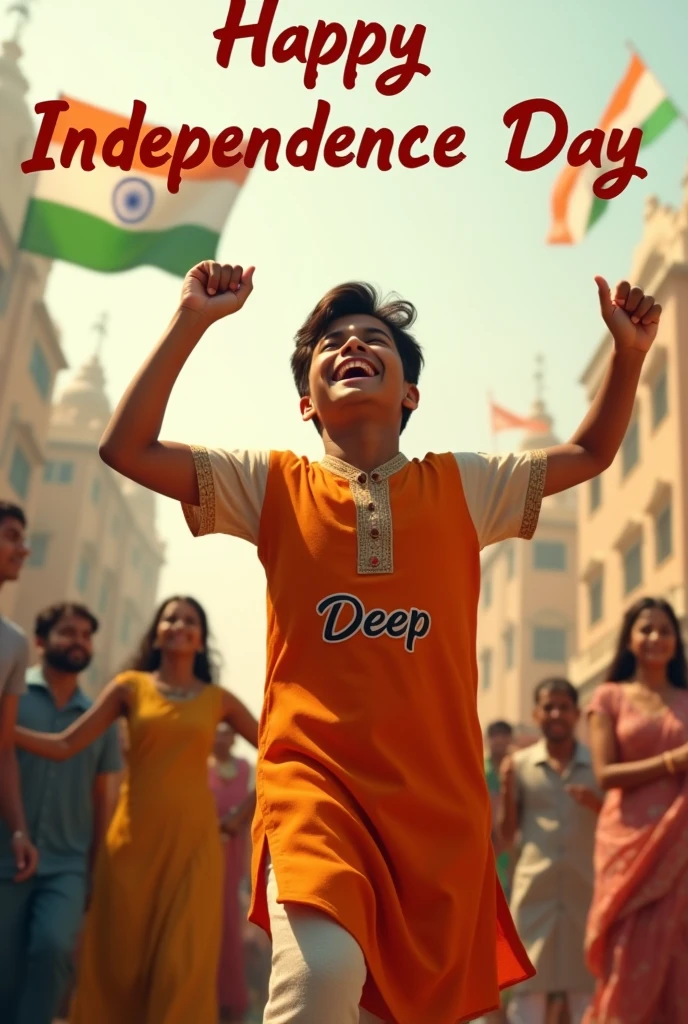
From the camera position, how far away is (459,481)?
8.91 feet

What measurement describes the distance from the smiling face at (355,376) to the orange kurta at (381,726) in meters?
0.16

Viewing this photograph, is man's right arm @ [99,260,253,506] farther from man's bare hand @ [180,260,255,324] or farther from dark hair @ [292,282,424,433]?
dark hair @ [292,282,424,433]

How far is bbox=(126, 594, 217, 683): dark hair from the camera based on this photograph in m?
5.36

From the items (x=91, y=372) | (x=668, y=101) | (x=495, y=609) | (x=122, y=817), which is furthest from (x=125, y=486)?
(x=122, y=817)

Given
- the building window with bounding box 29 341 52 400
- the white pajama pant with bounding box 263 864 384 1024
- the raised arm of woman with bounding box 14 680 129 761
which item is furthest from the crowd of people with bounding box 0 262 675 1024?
the building window with bounding box 29 341 52 400

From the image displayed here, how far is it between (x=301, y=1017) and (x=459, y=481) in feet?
4.09

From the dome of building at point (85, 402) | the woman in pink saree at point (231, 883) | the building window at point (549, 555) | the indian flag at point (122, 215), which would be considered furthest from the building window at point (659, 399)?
the dome of building at point (85, 402)

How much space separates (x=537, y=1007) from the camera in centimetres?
538

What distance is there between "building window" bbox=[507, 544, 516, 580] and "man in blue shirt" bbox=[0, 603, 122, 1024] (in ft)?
121

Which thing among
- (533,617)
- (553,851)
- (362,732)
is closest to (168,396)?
(362,732)

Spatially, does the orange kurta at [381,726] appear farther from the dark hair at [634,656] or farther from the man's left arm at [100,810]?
the man's left arm at [100,810]

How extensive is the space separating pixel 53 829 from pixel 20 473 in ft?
83.0

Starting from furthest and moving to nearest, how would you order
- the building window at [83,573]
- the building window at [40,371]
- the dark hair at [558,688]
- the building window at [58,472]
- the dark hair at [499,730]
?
1. the building window at [83,573]
2. the building window at [58,472]
3. the building window at [40,371]
4. the dark hair at [499,730]
5. the dark hair at [558,688]

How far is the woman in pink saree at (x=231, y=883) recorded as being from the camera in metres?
7.86
